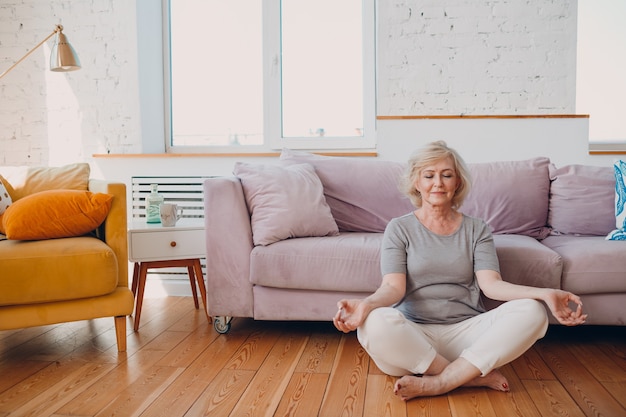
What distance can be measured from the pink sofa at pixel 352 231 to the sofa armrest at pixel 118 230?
363 millimetres

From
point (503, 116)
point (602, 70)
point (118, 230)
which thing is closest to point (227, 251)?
point (118, 230)

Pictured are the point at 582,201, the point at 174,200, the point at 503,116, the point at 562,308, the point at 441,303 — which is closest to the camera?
the point at 562,308

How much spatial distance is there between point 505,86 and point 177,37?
2203 millimetres

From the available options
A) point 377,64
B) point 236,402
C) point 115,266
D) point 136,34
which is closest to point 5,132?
point 136,34

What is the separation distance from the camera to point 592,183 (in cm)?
292

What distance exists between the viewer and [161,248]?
296 cm

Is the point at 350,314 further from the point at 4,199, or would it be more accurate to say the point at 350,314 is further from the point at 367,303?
the point at 4,199

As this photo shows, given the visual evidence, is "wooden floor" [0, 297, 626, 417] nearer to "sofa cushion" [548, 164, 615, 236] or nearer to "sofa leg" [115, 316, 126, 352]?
"sofa leg" [115, 316, 126, 352]

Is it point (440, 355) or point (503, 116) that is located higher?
point (503, 116)

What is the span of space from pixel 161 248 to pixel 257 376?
1.04m

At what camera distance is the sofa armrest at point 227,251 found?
8.63 ft

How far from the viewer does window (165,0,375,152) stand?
3885 mm

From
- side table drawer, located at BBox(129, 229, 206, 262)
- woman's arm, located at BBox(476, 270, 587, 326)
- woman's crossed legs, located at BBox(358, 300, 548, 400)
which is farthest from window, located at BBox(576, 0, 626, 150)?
side table drawer, located at BBox(129, 229, 206, 262)

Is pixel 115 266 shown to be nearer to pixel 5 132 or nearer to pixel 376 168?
pixel 376 168
